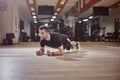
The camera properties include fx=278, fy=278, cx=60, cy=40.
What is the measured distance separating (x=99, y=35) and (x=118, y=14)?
231cm

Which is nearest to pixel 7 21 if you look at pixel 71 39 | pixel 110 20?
pixel 71 39

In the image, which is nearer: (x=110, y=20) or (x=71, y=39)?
(x=71, y=39)

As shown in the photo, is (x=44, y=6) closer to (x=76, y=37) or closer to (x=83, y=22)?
(x=76, y=37)

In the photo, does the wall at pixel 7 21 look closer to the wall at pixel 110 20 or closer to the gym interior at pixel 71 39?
the gym interior at pixel 71 39

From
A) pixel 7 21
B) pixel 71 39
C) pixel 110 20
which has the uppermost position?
pixel 110 20

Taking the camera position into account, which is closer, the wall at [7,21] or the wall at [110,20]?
the wall at [7,21]

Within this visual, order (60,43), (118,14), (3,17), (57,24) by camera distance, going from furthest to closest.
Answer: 1. (57,24)
2. (118,14)
3. (3,17)
4. (60,43)

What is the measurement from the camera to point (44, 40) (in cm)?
554

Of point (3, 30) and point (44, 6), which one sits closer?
point (3, 30)

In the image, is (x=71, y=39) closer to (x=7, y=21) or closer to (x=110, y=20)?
(x=110, y=20)

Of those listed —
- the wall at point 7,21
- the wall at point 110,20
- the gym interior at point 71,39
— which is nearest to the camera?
the gym interior at point 71,39

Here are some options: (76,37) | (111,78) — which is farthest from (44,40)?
(76,37)

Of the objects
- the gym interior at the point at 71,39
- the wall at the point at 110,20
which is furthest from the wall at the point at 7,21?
the wall at the point at 110,20

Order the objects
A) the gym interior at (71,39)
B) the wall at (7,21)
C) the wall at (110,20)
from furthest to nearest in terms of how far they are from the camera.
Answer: the wall at (110,20) → the wall at (7,21) → the gym interior at (71,39)
